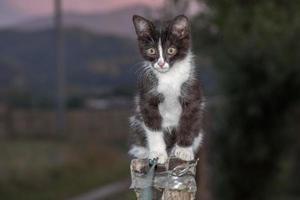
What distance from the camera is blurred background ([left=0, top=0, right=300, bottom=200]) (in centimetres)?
1330

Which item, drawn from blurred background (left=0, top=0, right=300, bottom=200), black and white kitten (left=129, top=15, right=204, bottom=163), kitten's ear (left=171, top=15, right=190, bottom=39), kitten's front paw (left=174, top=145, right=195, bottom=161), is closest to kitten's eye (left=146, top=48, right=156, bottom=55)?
black and white kitten (left=129, top=15, right=204, bottom=163)

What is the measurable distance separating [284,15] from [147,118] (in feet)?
31.2

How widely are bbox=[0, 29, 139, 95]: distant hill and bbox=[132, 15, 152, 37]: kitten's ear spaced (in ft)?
37.6

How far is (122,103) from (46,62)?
5.88ft

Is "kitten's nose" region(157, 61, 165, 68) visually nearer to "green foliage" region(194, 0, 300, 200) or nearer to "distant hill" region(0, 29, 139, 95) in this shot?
"green foliage" region(194, 0, 300, 200)

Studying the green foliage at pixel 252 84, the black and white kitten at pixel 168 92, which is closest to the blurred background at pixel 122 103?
the green foliage at pixel 252 84

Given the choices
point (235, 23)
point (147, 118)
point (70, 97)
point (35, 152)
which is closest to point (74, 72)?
point (70, 97)

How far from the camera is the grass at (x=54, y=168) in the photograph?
1488 cm

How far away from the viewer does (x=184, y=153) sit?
360 centimetres

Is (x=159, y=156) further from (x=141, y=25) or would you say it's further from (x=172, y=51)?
(x=141, y=25)

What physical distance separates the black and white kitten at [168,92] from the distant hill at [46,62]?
11.3 metres

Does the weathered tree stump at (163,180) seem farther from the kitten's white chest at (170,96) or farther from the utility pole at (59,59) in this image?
the utility pole at (59,59)

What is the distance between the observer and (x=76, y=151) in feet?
58.9

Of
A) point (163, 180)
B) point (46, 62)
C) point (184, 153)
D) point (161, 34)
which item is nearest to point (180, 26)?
point (161, 34)
